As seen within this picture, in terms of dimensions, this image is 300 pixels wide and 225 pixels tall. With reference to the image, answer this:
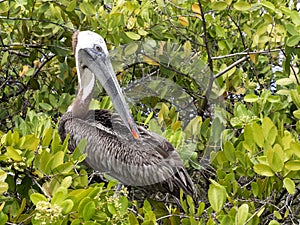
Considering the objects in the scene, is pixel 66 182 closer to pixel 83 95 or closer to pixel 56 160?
pixel 56 160

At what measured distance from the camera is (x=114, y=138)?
3.62 meters

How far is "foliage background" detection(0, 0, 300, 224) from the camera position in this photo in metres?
2.45

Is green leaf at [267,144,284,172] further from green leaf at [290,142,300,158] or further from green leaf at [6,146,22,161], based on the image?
green leaf at [6,146,22,161]

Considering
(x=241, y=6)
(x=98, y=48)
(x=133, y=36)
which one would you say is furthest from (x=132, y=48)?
(x=241, y=6)

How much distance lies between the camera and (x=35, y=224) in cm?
219

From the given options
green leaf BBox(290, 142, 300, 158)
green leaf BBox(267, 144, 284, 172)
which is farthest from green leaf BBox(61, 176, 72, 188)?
green leaf BBox(290, 142, 300, 158)

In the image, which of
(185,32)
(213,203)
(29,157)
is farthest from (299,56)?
(29,157)

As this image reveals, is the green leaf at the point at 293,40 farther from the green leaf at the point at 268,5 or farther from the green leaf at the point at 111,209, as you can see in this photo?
the green leaf at the point at 111,209

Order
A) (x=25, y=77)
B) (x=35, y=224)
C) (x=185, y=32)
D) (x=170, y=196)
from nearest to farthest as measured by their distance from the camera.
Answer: (x=35, y=224), (x=170, y=196), (x=185, y=32), (x=25, y=77)

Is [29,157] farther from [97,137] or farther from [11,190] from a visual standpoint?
[97,137]

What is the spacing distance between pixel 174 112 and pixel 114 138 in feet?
1.35

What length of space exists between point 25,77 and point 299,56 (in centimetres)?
209

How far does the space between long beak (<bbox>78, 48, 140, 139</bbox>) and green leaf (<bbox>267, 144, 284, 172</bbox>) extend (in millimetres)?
1020

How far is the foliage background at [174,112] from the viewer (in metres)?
2.45
